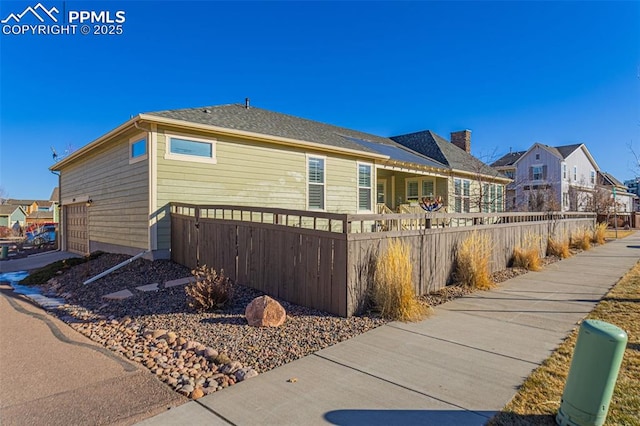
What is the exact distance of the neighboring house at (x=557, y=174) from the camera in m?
34.3

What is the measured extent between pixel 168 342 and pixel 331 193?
8632mm

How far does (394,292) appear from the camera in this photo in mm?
5137

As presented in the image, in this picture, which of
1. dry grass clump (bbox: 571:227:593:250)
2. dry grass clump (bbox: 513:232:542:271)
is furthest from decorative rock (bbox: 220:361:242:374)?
dry grass clump (bbox: 571:227:593:250)

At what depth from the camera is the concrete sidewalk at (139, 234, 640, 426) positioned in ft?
8.75

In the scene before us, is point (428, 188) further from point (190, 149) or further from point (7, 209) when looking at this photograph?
point (7, 209)

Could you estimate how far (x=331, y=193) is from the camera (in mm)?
12281

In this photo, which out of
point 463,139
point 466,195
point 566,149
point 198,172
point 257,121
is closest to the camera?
point 198,172

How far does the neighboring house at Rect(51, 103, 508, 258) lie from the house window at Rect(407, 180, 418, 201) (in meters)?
3.23

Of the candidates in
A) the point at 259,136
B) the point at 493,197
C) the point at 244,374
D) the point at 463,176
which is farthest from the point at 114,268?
the point at 493,197

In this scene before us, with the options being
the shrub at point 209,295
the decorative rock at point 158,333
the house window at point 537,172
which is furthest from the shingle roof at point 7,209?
the house window at point 537,172

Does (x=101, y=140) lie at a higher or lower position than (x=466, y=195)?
higher

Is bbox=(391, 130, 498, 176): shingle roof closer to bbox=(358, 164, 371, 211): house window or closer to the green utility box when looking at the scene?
bbox=(358, 164, 371, 211): house window

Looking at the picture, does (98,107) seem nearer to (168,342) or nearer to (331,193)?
(331,193)

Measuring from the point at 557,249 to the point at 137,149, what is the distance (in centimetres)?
1280
